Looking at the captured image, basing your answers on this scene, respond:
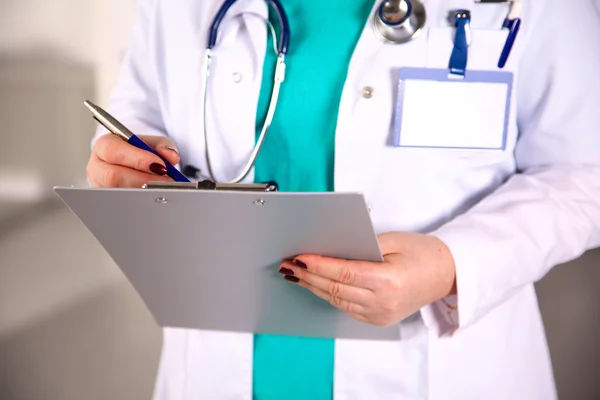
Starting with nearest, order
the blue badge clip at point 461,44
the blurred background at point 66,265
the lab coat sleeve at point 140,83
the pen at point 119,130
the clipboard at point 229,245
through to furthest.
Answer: the clipboard at point 229,245 < the pen at point 119,130 < the blue badge clip at point 461,44 < the lab coat sleeve at point 140,83 < the blurred background at point 66,265

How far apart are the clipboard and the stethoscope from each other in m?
0.17

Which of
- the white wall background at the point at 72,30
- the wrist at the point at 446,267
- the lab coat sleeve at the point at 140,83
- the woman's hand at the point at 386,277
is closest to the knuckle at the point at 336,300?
the woman's hand at the point at 386,277

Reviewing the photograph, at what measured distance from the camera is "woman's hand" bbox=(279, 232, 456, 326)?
0.59m

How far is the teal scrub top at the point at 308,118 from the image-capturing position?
2.59ft

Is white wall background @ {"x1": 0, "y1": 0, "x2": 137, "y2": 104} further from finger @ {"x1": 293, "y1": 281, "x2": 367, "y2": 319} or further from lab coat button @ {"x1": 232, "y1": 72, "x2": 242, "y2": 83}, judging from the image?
finger @ {"x1": 293, "y1": 281, "x2": 367, "y2": 319}

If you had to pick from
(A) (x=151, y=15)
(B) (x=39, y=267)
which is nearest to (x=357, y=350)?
(A) (x=151, y=15)

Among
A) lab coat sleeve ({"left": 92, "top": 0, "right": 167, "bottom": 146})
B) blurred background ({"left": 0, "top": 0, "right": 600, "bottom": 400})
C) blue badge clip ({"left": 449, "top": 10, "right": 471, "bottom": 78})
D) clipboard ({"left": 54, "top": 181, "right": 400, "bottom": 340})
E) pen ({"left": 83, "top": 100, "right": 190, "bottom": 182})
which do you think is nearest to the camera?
clipboard ({"left": 54, "top": 181, "right": 400, "bottom": 340})

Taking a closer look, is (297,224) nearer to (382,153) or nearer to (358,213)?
(358,213)

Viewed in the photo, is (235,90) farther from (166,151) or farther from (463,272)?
(463,272)

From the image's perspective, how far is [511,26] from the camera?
75cm

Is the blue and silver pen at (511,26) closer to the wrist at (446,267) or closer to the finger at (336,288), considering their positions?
the wrist at (446,267)

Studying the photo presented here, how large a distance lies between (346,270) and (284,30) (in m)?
0.38

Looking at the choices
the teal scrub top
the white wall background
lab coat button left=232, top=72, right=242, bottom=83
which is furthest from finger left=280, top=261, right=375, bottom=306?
the white wall background

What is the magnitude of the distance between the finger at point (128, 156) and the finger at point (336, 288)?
0.22 metres
